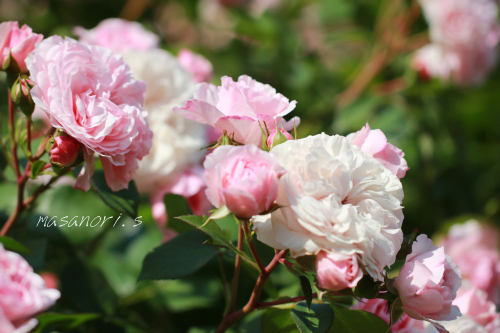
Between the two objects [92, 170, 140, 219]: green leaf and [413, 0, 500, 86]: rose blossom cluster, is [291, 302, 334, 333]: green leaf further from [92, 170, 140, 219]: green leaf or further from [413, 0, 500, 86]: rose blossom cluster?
[413, 0, 500, 86]: rose blossom cluster

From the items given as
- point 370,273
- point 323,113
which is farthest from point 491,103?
point 370,273

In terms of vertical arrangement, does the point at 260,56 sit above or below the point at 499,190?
above

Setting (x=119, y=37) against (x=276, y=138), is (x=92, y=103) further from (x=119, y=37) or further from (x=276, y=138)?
(x=119, y=37)

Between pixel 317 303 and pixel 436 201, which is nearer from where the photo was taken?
pixel 317 303

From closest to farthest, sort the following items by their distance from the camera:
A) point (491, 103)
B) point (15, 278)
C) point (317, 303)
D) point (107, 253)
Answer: point (15, 278) < point (317, 303) < point (107, 253) < point (491, 103)

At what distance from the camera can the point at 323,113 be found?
1310 millimetres

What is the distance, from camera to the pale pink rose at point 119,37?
913 mm

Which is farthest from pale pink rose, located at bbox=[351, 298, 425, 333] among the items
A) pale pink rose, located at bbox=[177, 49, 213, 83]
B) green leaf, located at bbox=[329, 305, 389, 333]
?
Answer: pale pink rose, located at bbox=[177, 49, 213, 83]

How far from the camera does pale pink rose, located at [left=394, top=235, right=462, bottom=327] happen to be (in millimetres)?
443

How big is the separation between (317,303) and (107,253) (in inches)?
26.7

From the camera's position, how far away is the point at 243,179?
39cm

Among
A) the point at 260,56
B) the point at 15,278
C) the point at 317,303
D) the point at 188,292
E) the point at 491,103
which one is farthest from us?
the point at 491,103

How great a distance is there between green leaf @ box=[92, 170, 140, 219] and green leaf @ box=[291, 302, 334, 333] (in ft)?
0.88

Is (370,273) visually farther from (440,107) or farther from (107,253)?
(440,107)
